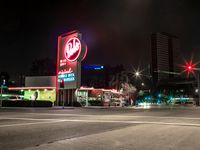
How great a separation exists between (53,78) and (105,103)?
13.1 metres

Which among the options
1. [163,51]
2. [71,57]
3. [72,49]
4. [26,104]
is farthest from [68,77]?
[163,51]

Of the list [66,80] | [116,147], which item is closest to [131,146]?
[116,147]

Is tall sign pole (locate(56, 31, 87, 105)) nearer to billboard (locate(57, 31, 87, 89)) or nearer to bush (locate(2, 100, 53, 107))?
billboard (locate(57, 31, 87, 89))

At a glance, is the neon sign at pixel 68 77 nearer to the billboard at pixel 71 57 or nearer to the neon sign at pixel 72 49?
the billboard at pixel 71 57

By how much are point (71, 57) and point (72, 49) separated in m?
1.50

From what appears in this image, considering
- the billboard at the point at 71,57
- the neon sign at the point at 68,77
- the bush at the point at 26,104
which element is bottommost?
the bush at the point at 26,104

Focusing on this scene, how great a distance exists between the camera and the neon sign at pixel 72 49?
5095 centimetres

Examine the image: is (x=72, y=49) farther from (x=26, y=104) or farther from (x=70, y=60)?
(x=26, y=104)

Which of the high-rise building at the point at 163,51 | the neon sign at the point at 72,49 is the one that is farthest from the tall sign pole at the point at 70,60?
the high-rise building at the point at 163,51

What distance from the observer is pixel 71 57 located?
5250cm

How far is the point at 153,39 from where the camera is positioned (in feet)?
320

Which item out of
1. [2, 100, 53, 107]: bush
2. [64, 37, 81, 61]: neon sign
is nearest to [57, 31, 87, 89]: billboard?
[64, 37, 81, 61]: neon sign

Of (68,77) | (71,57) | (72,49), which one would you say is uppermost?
(72,49)

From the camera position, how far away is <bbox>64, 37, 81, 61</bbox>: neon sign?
5095 centimetres
